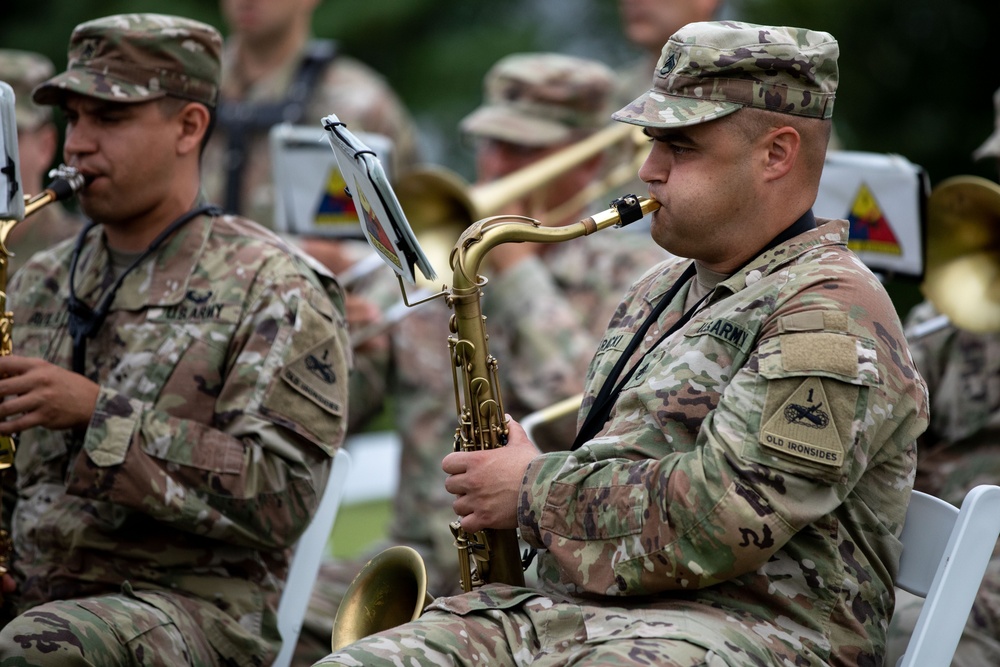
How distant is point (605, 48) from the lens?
38.5 feet

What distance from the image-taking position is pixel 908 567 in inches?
119

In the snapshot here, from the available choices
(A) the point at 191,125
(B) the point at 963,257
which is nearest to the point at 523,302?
(B) the point at 963,257

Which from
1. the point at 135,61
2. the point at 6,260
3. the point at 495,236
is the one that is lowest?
the point at 6,260

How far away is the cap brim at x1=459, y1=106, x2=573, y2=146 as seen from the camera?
228 inches

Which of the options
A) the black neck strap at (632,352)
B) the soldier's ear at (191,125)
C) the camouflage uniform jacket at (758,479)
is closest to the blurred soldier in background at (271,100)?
the soldier's ear at (191,125)

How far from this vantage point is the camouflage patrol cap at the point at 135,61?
3.78 meters

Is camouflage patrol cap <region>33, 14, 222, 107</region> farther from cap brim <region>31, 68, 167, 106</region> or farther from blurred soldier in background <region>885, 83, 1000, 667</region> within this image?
blurred soldier in background <region>885, 83, 1000, 667</region>

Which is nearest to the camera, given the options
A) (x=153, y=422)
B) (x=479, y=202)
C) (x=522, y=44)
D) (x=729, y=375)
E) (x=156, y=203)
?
(x=729, y=375)

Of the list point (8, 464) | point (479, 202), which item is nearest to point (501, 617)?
point (8, 464)

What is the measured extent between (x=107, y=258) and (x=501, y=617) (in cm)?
166

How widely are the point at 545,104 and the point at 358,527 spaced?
10.9ft

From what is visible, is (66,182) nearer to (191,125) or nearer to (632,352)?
(191,125)

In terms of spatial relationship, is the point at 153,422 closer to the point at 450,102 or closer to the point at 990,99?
the point at 990,99

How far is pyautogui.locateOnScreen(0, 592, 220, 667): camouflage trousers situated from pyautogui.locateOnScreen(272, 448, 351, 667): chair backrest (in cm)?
24
